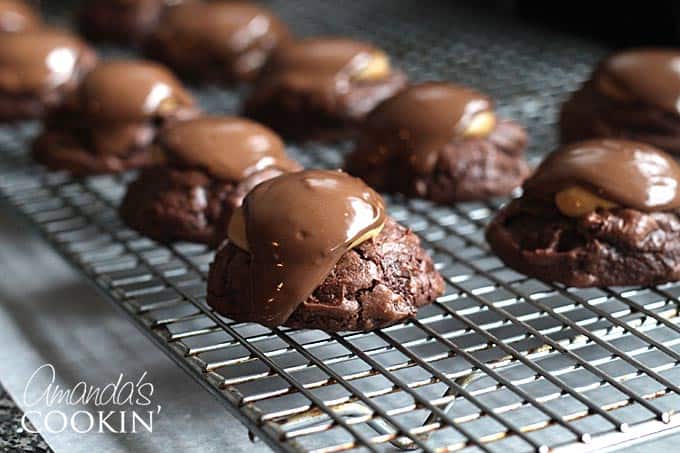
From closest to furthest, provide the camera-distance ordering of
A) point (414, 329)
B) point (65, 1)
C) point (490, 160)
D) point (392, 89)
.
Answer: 1. point (414, 329)
2. point (490, 160)
3. point (392, 89)
4. point (65, 1)

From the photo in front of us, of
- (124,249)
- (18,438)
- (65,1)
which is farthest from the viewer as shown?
(65,1)

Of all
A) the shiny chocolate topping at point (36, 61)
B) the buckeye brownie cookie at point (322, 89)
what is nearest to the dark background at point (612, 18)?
the buckeye brownie cookie at point (322, 89)

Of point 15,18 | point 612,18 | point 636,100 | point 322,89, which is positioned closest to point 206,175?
point 322,89

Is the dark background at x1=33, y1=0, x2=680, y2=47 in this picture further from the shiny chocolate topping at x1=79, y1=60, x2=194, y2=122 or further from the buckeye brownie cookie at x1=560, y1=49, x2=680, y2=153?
the shiny chocolate topping at x1=79, y1=60, x2=194, y2=122

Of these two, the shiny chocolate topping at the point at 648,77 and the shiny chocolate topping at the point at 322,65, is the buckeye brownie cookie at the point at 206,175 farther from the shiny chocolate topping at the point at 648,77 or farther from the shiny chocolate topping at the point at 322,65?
the shiny chocolate topping at the point at 648,77

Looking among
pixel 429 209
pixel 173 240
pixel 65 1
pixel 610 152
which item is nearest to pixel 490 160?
pixel 429 209

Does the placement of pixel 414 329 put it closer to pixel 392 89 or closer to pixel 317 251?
pixel 317 251

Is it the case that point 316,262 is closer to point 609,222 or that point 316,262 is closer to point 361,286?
point 361,286
